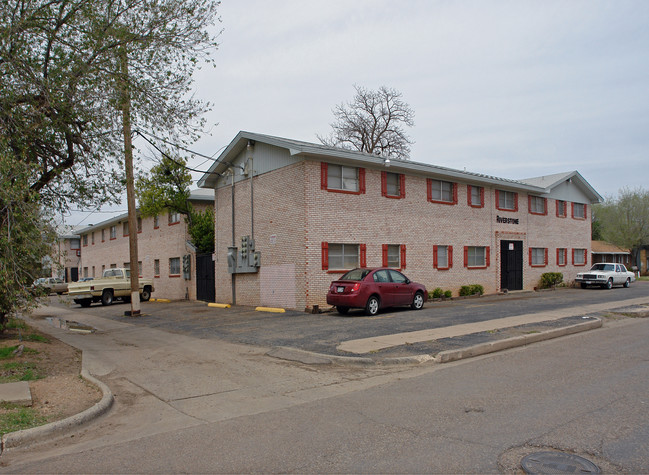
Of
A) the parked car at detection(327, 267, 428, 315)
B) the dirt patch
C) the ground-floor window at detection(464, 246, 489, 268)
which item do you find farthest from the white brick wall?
the dirt patch

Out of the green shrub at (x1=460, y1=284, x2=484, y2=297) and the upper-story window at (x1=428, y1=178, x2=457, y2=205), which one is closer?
the upper-story window at (x1=428, y1=178, x2=457, y2=205)

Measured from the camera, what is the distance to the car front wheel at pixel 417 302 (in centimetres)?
1853

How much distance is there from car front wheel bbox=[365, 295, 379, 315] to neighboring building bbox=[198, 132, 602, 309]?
268 cm

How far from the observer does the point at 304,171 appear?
19.0 m

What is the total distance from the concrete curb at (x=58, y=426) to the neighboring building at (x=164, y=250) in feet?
70.6

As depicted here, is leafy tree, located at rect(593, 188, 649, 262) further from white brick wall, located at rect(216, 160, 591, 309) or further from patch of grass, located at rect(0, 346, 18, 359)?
patch of grass, located at rect(0, 346, 18, 359)

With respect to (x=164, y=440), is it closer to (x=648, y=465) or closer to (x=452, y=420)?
(x=452, y=420)

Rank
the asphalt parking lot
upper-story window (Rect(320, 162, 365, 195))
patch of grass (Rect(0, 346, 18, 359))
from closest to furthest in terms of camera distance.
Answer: patch of grass (Rect(0, 346, 18, 359)) < the asphalt parking lot < upper-story window (Rect(320, 162, 365, 195))

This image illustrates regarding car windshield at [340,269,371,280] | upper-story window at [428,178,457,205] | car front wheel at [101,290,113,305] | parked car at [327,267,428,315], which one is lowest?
car front wheel at [101,290,113,305]

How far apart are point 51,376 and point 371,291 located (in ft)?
32.9

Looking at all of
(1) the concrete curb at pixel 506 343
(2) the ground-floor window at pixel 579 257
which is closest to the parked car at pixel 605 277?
(2) the ground-floor window at pixel 579 257

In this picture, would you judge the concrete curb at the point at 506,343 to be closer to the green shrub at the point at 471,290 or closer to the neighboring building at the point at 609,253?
the green shrub at the point at 471,290

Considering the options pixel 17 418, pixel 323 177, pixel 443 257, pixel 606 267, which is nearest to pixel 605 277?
pixel 606 267

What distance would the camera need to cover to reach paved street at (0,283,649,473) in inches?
194
